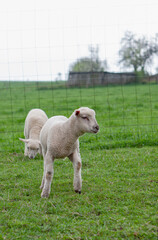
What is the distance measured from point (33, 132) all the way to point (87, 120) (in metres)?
3.59

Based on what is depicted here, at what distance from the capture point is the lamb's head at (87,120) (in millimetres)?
4277

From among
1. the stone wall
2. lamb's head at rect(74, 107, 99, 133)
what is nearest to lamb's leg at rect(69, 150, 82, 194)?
lamb's head at rect(74, 107, 99, 133)

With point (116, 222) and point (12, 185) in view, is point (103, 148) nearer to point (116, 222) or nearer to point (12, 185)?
point (12, 185)

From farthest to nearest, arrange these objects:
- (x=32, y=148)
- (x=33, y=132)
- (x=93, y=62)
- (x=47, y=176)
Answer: (x=93, y=62) → (x=33, y=132) → (x=32, y=148) → (x=47, y=176)

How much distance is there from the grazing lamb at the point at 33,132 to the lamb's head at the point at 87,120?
2.83 m

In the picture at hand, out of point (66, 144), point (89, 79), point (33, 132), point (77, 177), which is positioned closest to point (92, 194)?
point (77, 177)

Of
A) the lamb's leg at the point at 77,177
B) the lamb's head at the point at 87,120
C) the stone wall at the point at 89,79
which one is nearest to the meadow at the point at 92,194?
the lamb's leg at the point at 77,177

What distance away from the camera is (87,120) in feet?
14.3

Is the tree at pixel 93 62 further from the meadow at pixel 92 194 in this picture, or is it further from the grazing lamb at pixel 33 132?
the meadow at pixel 92 194

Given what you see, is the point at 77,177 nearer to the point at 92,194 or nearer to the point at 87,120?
the point at 92,194

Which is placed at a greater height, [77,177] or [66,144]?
[66,144]

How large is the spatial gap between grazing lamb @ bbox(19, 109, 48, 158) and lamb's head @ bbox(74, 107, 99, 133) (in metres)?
2.83

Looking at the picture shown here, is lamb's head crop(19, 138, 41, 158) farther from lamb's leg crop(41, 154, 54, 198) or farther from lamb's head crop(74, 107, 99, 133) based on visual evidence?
lamb's head crop(74, 107, 99, 133)

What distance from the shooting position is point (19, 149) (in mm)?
7871
